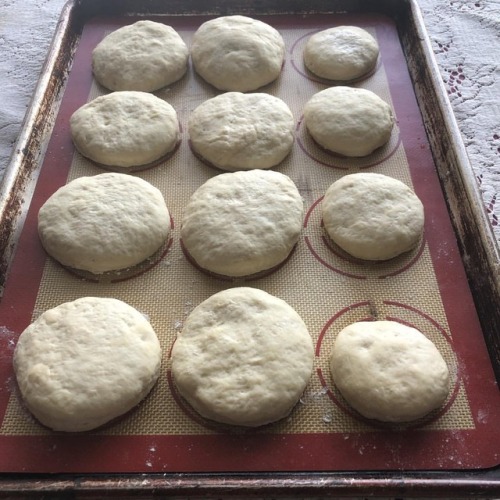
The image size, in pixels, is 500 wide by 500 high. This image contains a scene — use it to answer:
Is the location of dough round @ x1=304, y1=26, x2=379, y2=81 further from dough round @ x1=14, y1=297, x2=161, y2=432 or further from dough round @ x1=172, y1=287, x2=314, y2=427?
dough round @ x1=14, y1=297, x2=161, y2=432

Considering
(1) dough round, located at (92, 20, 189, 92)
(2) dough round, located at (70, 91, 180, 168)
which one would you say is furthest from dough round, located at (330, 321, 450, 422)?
(1) dough round, located at (92, 20, 189, 92)

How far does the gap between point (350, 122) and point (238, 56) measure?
0.56 metres

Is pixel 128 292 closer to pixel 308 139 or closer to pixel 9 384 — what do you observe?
pixel 9 384

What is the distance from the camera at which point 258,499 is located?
1.09m

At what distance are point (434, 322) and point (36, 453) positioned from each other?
111 centimetres

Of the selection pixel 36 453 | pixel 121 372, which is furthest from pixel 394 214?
pixel 36 453

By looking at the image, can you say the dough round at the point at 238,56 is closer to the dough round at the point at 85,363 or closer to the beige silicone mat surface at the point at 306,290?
the beige silicone mat surface at the point at 306,290

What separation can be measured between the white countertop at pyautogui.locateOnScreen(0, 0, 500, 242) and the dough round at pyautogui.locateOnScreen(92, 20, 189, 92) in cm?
Answer: 49

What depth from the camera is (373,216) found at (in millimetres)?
1505

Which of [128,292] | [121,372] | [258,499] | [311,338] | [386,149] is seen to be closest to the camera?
[258,499]

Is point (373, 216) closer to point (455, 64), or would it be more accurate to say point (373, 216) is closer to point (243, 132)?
point (243, 132)

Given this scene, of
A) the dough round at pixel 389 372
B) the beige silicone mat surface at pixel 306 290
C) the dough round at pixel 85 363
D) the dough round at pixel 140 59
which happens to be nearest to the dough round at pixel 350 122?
the beige silicone mat surface at pixel 306 290

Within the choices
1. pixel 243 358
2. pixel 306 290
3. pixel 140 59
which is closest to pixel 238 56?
pixel 140 59

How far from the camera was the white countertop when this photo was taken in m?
2.01
